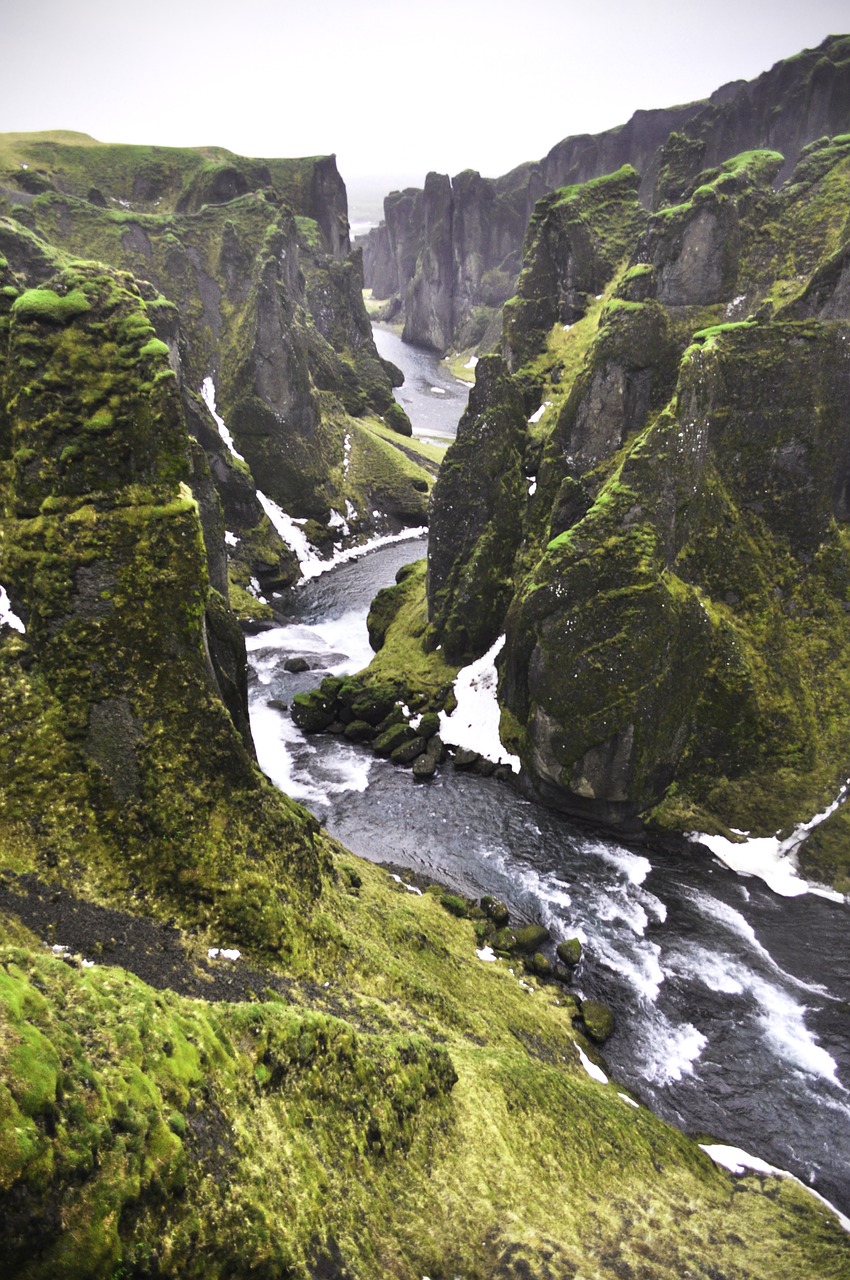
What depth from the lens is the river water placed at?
25156mm

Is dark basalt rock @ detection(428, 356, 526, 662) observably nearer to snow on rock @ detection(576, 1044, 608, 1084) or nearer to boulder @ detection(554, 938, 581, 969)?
boulder @ detection(554, 938, 581, 969)

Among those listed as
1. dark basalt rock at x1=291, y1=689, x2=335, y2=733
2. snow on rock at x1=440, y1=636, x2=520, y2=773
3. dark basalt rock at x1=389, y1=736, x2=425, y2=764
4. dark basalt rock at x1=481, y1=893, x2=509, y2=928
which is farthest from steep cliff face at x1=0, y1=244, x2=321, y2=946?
dark basalt rock at x1=291, y1=689, x2=335, y2=733

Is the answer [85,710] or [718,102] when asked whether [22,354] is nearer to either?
[85,710]

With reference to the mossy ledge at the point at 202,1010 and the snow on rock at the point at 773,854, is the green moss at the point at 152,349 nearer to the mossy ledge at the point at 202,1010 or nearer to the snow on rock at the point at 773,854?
the mossy ledge at the point at 202,1010

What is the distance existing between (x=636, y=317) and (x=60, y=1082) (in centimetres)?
4782

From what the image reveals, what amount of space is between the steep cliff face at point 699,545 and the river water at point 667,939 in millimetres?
3604

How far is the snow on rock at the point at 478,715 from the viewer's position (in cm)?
4516

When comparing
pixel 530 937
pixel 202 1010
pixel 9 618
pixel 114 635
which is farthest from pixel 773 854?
pixel 9 618

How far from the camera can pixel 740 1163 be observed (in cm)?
2294

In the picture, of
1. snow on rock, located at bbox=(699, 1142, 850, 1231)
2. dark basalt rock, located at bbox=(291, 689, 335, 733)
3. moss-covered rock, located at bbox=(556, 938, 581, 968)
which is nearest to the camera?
snow on rock, located at bbox=(699, 1142, 850, 1231)

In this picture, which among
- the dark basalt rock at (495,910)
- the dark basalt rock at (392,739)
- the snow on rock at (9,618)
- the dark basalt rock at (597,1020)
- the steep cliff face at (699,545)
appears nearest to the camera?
the snow on rock at (9,618)

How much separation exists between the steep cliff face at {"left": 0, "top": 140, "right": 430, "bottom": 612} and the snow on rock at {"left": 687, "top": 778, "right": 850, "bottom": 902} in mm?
45399

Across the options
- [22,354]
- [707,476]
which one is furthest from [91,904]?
[707,476]

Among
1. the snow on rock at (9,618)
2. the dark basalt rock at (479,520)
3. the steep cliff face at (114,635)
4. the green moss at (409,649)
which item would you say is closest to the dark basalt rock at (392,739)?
the green moss at (409,649)
